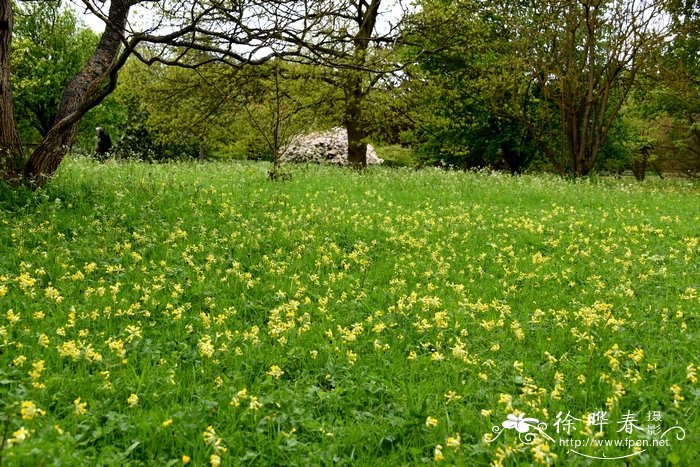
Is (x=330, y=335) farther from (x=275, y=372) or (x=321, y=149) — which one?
(x=321, y=149)

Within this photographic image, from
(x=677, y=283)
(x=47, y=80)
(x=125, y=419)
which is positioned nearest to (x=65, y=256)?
(x=125, y=419)

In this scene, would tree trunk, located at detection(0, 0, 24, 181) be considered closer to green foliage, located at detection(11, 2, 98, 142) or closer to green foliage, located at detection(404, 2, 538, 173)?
green foliage, located at detection(404, 2, 538, 173)

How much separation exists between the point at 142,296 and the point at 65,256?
1541 mm

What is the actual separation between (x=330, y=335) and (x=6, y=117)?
25.0 ft

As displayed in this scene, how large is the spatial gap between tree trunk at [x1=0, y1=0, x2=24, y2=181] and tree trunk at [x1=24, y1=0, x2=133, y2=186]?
0.80ft

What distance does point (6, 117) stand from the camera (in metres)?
8.85

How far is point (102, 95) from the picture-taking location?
340 inches

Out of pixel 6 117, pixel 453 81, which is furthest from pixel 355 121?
pixel 6 117

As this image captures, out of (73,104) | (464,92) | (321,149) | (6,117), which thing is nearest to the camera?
(6,117)

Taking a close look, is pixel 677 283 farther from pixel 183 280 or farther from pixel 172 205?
pixel 172 205

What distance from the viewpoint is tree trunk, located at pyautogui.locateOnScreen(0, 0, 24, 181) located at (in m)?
8.69

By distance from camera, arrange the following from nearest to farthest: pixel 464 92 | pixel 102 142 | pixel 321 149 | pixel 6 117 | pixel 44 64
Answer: pixel 6 117
pixel 464 92
pixel 102 142
pixel 44 64
pixel 321 149

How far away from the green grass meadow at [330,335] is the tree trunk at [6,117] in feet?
1.94

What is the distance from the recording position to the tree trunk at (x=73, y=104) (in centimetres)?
882
